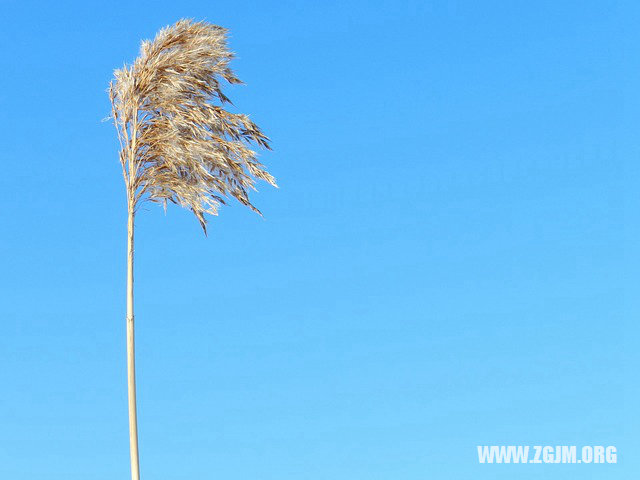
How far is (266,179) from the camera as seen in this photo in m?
16.7

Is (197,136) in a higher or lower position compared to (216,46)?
lower

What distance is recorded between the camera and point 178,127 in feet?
53.4

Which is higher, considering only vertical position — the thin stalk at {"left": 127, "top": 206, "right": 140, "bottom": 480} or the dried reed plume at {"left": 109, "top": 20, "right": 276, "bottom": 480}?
the dried reed plume at {"left": 109, "top": 20, "right": 276, "bottom": 480}

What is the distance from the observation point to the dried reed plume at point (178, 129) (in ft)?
53.3

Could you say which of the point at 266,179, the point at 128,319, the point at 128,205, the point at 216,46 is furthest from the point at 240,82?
the point at 128,319

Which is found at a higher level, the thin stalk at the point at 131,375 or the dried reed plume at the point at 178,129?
the dried reed plume at the point at 178,129

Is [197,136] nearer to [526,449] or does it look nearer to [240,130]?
[240,130]

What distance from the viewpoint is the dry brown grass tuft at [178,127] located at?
16250mm

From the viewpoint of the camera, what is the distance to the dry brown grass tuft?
53.3ft

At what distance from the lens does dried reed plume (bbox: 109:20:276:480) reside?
16.2 meters

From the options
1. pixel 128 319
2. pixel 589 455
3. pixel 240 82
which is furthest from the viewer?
pixel 589 455

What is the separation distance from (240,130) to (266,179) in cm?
99

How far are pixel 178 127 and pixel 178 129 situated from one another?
0.05 metres

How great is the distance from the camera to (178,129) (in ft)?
53.3
